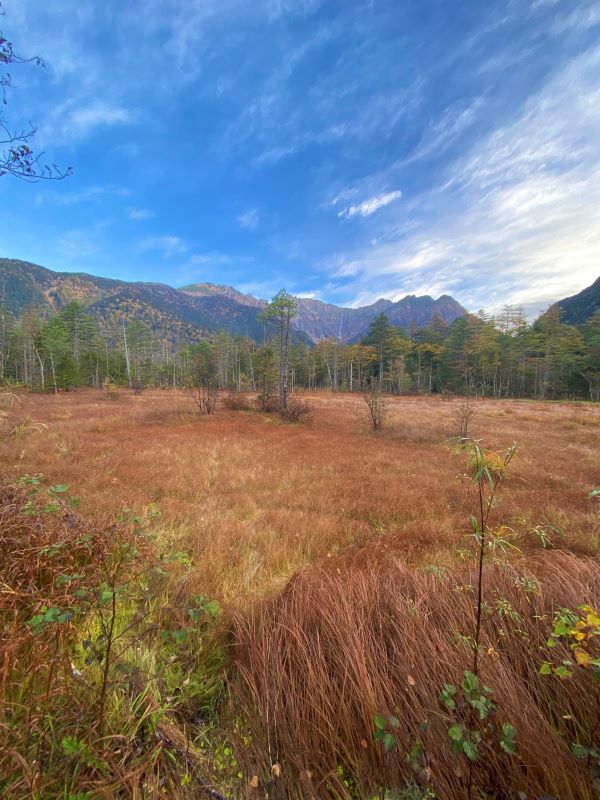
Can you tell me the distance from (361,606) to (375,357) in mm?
50701

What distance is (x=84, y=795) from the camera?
1023 mm

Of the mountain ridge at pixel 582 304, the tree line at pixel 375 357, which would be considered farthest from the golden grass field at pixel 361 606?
the mountain ridge at pixel 582 304

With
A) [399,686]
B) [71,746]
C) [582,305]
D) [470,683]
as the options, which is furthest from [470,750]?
[582,305]

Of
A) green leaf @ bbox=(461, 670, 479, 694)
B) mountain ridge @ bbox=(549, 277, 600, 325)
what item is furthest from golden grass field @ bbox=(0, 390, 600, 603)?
mountain ridge @ bbox=(549, 277, 600, 325)

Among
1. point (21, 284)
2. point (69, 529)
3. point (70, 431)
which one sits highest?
point (21, 284)

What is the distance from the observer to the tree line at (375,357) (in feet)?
124

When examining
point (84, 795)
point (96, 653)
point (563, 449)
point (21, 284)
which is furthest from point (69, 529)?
point (21, 284)

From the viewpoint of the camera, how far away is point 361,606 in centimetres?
204

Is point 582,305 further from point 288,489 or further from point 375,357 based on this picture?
point 288,489

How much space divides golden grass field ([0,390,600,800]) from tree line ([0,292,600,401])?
27.7 meters

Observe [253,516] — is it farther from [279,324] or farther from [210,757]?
[279,324]

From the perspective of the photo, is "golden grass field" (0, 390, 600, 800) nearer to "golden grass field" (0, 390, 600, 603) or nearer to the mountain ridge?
"golden grass field" (0, 390, 600, 603)

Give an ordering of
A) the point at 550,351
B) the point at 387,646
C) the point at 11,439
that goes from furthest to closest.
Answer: the point at 550,351 → the point at 11,439 → the point at 387,646

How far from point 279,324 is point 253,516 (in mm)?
19074
